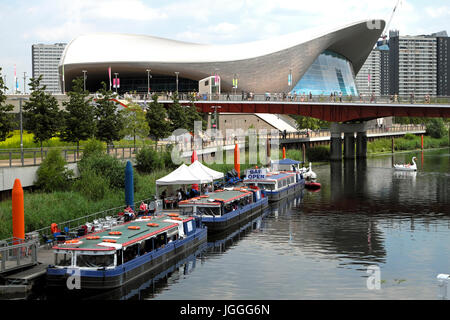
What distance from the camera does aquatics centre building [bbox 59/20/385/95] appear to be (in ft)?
443

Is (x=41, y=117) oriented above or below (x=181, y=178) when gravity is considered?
above

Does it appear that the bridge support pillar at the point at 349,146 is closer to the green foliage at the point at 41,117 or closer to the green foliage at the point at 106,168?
the green foliage at the point at 41,117

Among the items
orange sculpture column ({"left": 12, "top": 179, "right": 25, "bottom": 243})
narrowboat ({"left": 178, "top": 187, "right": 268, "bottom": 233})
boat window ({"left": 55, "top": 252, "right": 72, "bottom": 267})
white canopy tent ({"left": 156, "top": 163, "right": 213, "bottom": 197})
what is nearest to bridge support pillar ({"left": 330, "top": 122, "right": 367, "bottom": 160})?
narrowboat ({"left": 178, "top": 187, "right": 268, "bottom": 233})

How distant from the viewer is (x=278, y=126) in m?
121

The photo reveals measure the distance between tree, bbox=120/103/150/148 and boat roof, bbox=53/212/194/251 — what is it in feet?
109

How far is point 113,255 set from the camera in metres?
26.8

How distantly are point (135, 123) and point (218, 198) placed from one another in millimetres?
28477

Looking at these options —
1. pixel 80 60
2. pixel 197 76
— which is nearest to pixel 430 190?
pixel 197 76

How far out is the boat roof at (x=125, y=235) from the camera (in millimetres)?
26562

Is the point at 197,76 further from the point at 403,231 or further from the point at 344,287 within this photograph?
the point at 344,287

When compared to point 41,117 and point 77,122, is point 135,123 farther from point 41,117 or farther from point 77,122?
point 41,117

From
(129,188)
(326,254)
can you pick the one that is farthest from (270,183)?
(326,254)

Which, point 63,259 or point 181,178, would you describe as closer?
point 63,259

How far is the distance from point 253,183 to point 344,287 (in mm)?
27901
